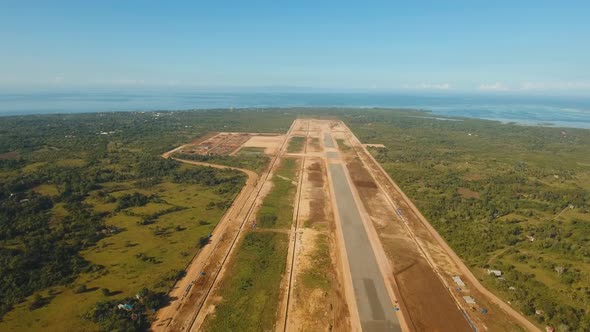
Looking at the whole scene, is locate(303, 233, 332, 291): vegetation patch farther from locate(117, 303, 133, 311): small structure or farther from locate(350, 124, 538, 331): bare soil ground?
locate(117, 303, 133, 311): small structure

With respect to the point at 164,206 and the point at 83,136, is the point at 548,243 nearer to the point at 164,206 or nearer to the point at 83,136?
the point at 164,206

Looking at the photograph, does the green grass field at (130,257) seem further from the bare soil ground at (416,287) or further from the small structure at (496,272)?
the small structure at (496,272)

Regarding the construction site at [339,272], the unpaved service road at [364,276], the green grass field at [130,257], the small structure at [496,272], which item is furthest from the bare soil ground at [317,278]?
the small structure at [496,272]

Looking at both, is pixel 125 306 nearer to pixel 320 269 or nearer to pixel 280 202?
pixel 320 269

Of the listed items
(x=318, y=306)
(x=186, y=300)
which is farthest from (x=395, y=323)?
(x=186, y=300)

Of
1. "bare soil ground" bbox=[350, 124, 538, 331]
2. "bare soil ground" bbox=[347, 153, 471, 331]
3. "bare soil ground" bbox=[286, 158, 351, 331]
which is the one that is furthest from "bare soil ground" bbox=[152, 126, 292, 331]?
"bare soil ground" bbox=[350, 124, 538, 331]
